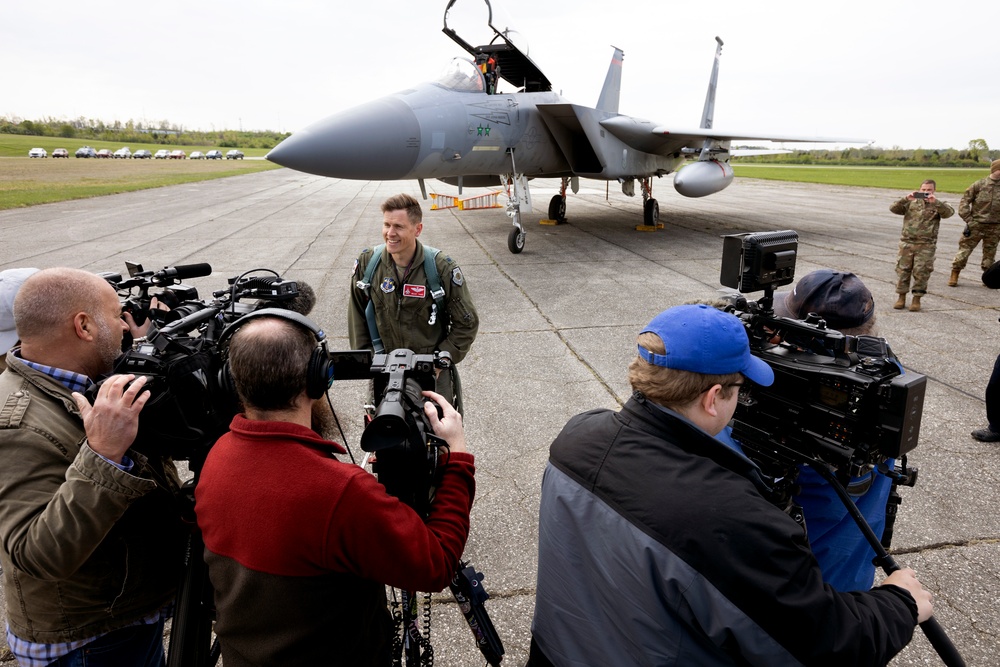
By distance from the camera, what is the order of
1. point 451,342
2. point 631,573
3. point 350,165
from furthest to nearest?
point 350,165 < point 451,342 < point 631,573

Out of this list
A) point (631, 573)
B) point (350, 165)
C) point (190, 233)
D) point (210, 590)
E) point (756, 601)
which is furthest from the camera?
point (190, 233)

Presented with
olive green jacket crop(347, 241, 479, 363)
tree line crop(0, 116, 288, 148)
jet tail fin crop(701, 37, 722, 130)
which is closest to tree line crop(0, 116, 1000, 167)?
tree line crop(0, 116, 288, 148)

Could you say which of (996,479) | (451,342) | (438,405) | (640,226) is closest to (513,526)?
(451,342)

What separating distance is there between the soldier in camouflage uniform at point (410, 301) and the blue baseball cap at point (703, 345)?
2026 mm

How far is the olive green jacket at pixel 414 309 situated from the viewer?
140 inches

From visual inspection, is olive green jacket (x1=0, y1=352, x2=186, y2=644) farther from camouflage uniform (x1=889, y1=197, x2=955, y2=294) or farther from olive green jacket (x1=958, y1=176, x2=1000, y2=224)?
olive green jacket (x1=958, y1=176, x2=1000, y2=224)

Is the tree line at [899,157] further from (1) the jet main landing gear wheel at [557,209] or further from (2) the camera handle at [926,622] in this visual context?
(2) the camera handle at [926,622]

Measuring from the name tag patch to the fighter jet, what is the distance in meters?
4.88

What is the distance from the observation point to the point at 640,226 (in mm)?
15352

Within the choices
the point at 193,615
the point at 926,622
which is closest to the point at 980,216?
the point at 926,622

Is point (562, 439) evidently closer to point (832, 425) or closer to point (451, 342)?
point (832, 425)

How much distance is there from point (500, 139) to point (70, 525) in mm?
9878

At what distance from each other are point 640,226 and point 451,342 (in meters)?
12.8

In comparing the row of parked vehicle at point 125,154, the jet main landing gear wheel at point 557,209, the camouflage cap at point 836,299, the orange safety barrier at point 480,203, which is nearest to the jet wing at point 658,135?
the jet main landing gear wheel at point 557,209
